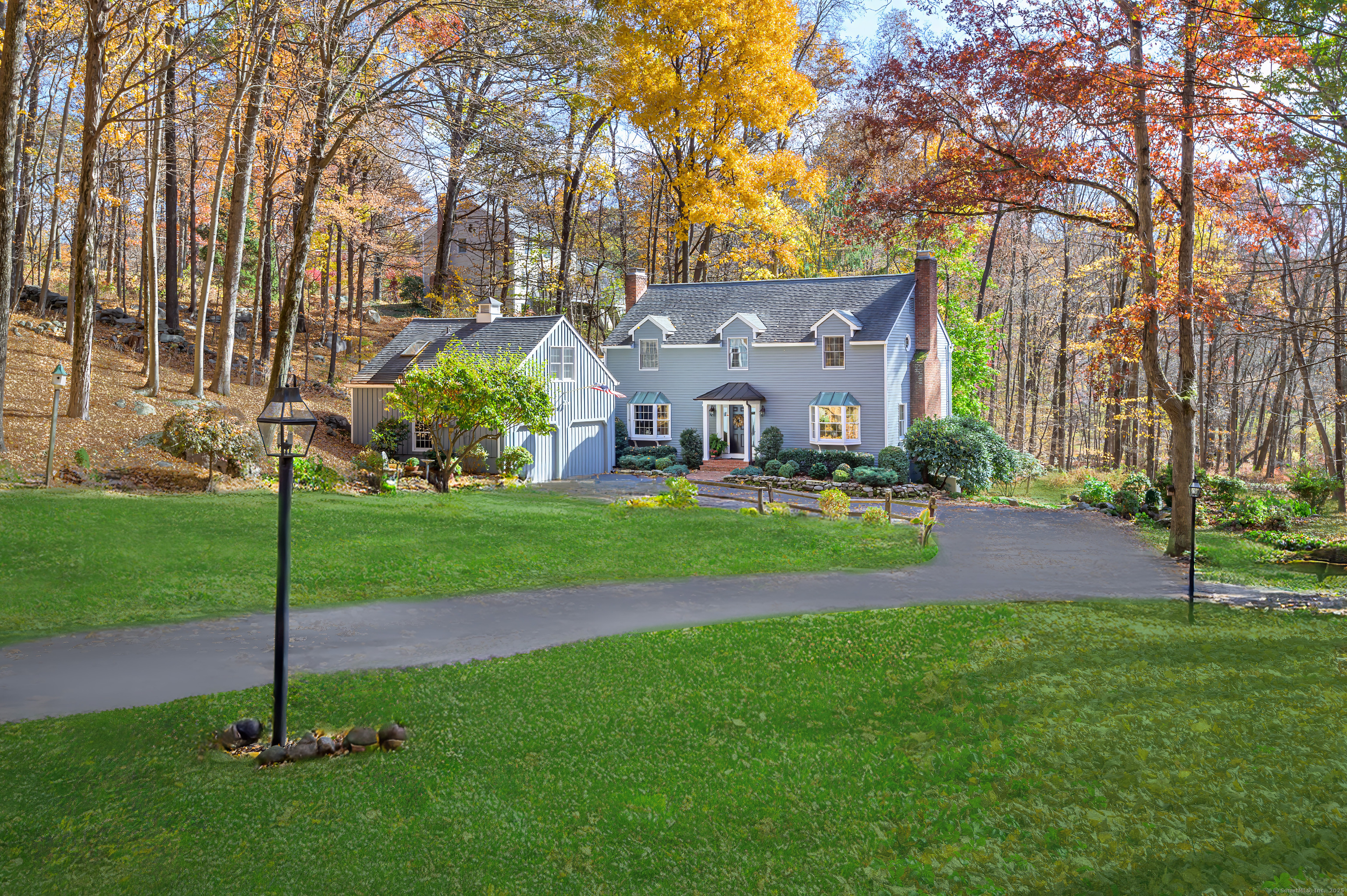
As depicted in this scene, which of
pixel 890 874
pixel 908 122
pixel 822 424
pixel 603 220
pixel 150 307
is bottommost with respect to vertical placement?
pixel 890 874

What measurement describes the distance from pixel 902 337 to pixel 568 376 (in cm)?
1286

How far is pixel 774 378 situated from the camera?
32781 millimetres

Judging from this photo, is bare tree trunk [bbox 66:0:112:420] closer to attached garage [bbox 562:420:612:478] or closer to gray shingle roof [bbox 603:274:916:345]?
attached garage [bbox 562:420:612:478]

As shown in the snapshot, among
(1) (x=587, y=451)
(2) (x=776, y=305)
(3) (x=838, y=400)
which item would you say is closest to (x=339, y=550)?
(1) (x=587, y=451)

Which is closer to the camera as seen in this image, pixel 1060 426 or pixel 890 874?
pixel 890 874

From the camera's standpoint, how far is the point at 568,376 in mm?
28609

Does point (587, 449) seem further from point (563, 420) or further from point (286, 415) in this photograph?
point (286, 415)

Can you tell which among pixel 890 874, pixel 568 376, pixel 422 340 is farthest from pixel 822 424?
pixel 890 874

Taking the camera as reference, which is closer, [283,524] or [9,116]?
[283,524]

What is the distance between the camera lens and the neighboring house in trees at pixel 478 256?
38.2 metres

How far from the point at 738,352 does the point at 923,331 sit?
7.25 m

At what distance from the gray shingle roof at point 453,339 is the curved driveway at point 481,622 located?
15.6m

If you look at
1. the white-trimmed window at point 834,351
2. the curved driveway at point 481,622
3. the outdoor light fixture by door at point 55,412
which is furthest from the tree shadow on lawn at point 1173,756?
the white-trimmed window at point 834,351

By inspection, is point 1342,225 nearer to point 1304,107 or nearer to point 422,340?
point 1304,107
